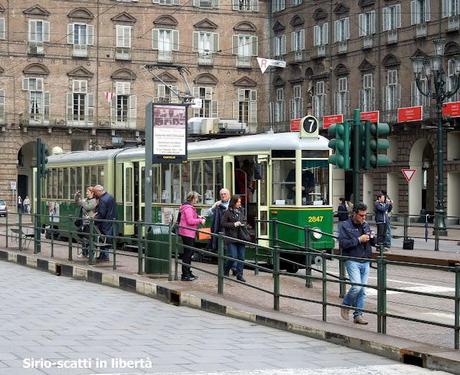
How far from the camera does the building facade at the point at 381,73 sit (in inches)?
2035

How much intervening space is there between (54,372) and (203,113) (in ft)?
197

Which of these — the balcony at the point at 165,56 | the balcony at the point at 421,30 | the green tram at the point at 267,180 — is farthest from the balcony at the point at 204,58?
the green tram at the point at 267,180

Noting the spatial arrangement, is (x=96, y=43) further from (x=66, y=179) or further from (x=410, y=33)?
(x=66, y=179)

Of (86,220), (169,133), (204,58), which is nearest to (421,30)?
(204,58)

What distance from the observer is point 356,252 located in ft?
44.1

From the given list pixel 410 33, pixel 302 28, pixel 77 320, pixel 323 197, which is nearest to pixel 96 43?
pixel 302 28

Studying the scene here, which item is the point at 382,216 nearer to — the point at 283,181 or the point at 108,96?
the point at 283,181

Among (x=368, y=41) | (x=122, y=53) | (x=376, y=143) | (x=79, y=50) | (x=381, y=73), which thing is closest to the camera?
(x=376, y=143)

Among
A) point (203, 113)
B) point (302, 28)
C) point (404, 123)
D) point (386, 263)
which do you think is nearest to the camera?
point (386, 263)

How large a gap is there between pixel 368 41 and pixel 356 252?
45.0 meters

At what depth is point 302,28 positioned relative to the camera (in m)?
63.7

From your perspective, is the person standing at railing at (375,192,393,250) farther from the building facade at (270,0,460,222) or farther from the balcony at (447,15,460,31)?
the balcony at (447,15,460,31)

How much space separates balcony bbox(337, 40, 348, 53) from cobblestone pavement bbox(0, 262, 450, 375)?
4514cm

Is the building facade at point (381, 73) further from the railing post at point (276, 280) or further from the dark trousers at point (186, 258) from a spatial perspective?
the railing post at point (276, 280)
